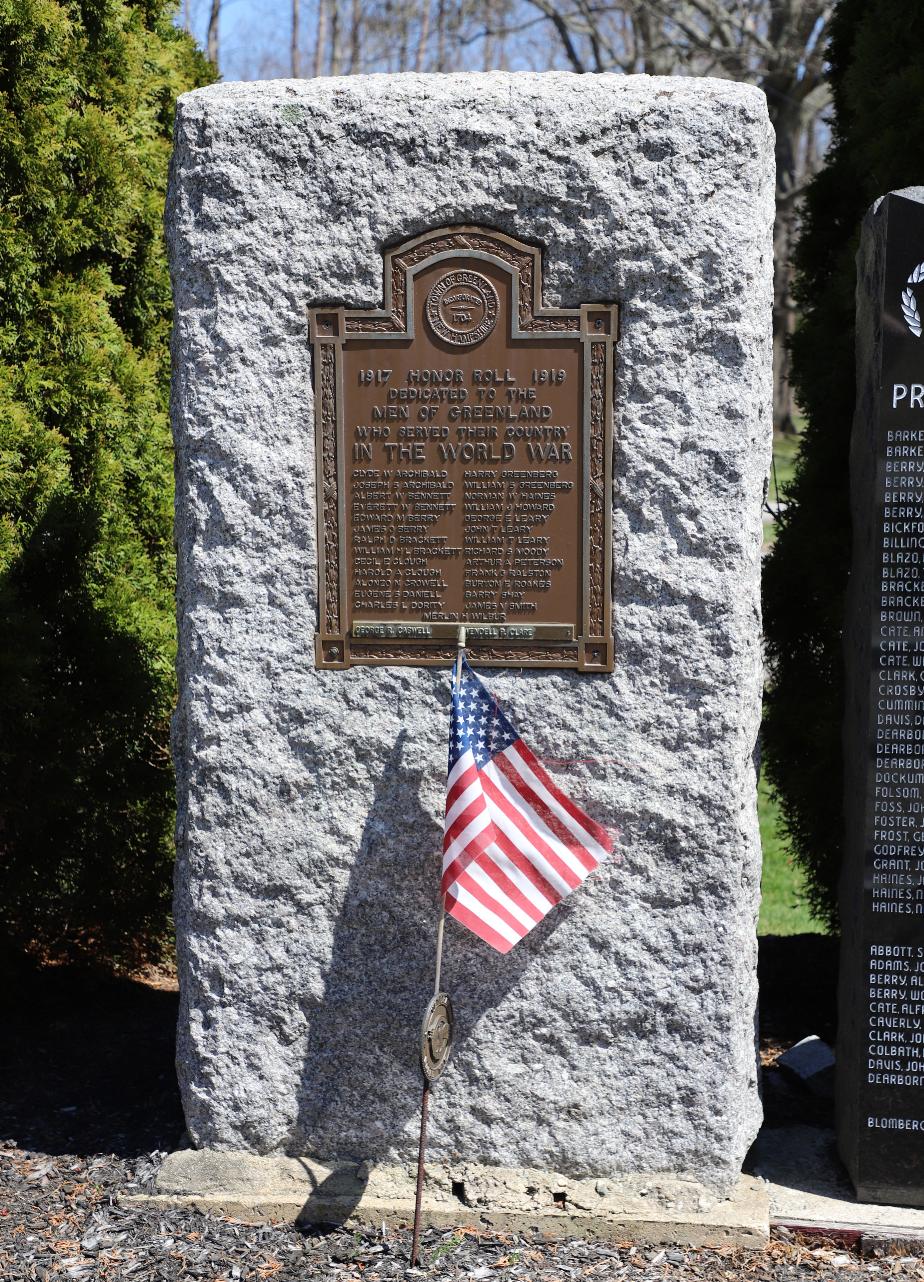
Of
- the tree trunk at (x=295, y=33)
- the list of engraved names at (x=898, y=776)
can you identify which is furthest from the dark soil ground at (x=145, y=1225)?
the tree trunk at (x=295, y=33)

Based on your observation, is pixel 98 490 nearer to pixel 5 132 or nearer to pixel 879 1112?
pixel 5 132

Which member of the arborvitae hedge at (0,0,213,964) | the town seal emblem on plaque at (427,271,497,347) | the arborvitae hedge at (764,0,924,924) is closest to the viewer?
the town seal emblem on plaque at (427,271,497,347)

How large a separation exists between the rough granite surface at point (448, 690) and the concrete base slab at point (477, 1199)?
0.05m

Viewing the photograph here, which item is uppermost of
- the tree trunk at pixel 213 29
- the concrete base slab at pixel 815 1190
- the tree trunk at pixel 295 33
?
the tree trunk at pixel 295 33

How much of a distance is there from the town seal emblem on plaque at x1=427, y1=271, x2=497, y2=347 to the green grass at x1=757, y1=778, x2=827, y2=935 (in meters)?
3.27

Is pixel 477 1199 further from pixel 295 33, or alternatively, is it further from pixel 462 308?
pixel 295 33

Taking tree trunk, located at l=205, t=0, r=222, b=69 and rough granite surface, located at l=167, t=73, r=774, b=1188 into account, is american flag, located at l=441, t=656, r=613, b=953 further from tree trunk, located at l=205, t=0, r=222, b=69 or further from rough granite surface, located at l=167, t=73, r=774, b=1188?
tree trunk, located at l=205, t=0, r=222, b=69

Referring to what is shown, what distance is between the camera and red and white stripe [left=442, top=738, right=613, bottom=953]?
138 inches

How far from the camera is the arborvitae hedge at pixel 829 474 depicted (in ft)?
15.1

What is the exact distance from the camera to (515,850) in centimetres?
354

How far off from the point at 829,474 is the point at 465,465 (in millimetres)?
1839

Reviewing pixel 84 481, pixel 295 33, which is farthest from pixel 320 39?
pixel 84 481

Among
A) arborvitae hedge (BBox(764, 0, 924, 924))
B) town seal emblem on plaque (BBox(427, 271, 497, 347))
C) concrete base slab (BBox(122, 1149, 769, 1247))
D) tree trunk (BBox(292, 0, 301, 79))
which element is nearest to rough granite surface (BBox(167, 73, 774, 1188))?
concrete base slab (BBox(122, 1149, 769, 1247))

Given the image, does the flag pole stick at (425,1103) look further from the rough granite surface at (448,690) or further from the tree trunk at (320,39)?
the tree trunk at (320,39)
